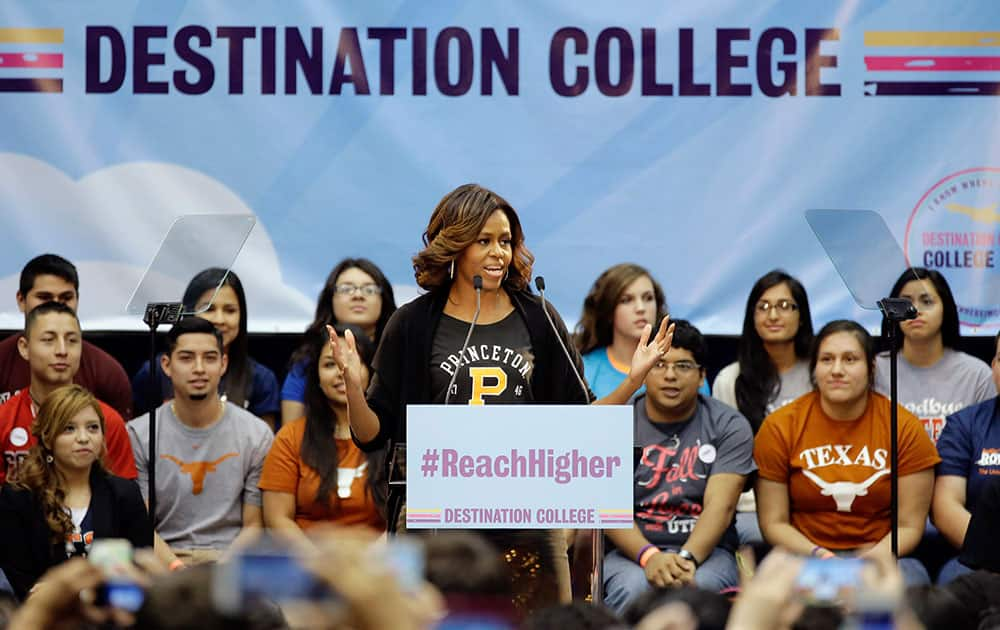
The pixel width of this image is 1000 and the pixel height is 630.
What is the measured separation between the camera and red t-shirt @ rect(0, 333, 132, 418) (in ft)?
19.7

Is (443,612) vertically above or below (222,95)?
below

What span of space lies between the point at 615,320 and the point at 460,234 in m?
1.91

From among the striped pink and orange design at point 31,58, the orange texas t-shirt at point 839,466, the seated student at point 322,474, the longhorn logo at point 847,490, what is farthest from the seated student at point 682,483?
the striped pink and orange design at point 31,58

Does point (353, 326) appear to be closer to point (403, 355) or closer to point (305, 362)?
point (305, 362)

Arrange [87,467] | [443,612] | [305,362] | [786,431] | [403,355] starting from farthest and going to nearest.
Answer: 1. [305,362]
2. [786,431]
3. [87,467]
4. [403,355]
5. [443,612]

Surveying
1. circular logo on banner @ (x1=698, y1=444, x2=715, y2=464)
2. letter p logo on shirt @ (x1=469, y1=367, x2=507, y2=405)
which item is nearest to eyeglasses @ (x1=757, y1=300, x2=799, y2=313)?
circular logo on banner @ (x1=698, y1=444, x2=715, y2=464)

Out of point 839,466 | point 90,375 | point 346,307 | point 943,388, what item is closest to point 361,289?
point 346,307

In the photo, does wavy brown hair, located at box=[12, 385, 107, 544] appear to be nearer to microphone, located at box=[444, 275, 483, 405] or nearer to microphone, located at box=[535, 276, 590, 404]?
microphone, located at box=[444, 275, 483, 405]

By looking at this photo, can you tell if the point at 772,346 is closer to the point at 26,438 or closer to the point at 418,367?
the point at 418,367

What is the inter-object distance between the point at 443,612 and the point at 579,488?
5.26 feet

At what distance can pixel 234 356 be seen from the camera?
6.20 meters

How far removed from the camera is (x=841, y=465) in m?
5.59

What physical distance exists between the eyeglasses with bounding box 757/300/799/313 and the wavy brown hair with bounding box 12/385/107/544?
8.79ft

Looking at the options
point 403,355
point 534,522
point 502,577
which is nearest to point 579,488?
point 534,522
